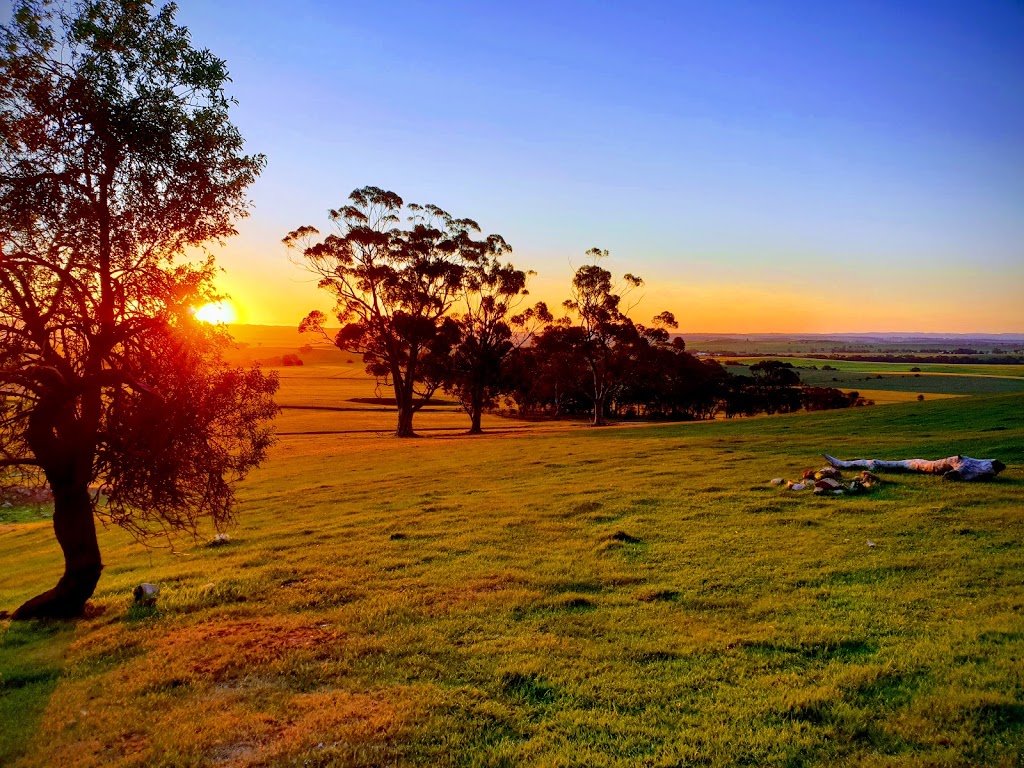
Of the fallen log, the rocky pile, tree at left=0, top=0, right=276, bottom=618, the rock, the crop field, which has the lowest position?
the crop field

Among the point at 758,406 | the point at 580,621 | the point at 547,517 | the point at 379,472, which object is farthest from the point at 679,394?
the point at 580,621

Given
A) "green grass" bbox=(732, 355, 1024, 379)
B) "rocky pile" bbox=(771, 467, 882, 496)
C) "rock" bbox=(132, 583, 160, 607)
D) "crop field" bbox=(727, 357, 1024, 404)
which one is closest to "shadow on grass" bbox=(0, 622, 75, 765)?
"rock" bbox=(132, 583, 160, 607)

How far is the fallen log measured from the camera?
1602 centimetres

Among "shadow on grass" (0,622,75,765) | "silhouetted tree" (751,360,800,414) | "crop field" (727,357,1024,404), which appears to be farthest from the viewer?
"silhouetted tree" (751,360,800,414)

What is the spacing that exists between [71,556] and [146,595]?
4.94ft

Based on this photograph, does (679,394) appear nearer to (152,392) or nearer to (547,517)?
(547,517)

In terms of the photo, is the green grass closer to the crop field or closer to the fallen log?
the crop field

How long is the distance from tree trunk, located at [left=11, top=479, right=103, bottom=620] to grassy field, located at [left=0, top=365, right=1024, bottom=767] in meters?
0.57

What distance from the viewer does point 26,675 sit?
311 inches

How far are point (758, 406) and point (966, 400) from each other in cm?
5038

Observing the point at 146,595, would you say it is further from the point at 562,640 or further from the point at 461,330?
the point at 461,330

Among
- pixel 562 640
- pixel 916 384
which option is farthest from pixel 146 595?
pixel 916 384

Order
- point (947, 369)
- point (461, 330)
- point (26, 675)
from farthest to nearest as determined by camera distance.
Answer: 1. point (947, 369)
2. point (461, 330)
3. point (26, 675)

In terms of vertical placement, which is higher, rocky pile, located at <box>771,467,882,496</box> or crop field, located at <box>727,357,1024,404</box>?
rocky pile, located at <box>771,467,882,496</box>
